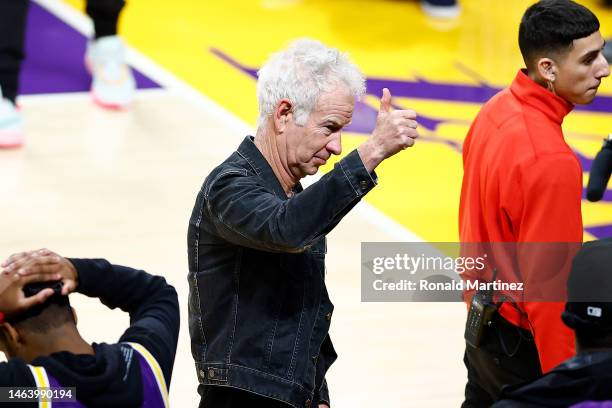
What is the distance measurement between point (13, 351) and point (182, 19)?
22.0 ft

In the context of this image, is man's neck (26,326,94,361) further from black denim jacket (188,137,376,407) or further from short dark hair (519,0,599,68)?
short dark hair (519,0,599,68)

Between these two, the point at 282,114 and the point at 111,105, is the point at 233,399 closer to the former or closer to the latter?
the point at 282,114

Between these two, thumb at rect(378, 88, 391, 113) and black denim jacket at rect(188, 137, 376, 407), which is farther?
black denim jacket at rect(188, 137, 376, 407)

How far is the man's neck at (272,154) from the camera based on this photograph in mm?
3137

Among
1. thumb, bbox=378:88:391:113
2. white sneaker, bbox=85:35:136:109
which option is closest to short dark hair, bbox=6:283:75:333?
thumb, bbox=378:88:391:113

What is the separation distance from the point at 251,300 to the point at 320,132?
0.45 metres

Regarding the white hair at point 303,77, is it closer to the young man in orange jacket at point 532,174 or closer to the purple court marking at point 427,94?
the young man in orange jacket at point 532,174

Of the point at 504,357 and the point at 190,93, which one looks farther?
the point at 190,93

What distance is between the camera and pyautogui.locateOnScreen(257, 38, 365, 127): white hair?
3057 millimetres

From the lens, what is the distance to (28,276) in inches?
105

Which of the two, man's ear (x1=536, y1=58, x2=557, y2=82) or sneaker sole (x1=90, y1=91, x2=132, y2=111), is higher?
man's ear (x1=536, y1=58, x2=557, y2=82)

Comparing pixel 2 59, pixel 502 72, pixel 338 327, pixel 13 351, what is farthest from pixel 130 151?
pixel 13 351

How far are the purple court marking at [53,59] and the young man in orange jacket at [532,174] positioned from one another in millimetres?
4675

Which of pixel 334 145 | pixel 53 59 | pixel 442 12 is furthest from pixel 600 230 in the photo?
pixel 53 59
